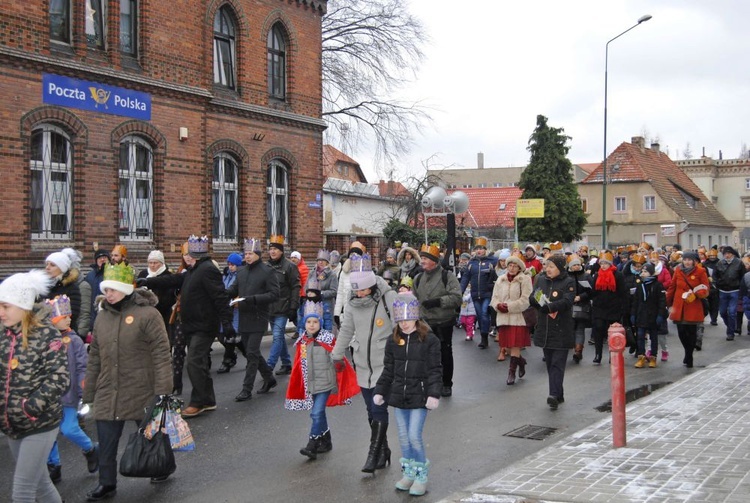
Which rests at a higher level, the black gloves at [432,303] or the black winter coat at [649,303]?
the black gloves at [432,303]

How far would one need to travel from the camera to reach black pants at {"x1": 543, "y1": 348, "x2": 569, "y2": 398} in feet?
31.3

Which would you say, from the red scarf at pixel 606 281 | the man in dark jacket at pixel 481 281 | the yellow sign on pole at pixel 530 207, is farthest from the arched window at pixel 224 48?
the yellow sign on pole at pixel 530 207

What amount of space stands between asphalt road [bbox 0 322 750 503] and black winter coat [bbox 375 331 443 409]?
0.78 m

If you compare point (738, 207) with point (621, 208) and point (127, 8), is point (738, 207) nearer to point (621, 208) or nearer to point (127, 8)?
point (621, 208)

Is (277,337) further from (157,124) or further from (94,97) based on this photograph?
(157,124)

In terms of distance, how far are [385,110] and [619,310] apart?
19465 millimetres

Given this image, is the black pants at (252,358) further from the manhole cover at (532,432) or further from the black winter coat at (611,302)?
the black winter coat at (611,302)

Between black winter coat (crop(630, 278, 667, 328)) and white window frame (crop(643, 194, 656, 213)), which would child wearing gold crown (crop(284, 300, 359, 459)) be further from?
white window frame (crop(643, 194, 656, 213))

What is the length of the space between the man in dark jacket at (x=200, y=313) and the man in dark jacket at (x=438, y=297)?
2479mm

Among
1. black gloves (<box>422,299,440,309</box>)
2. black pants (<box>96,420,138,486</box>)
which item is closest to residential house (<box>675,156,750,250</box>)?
black gloves (<box>422,299,440,309</box>)

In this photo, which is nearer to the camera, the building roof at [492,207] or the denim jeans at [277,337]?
the denim jeans at [277,337]

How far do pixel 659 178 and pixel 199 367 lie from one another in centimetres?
5544

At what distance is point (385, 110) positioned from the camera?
30922 millimetres

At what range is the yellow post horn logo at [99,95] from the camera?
16.8m
